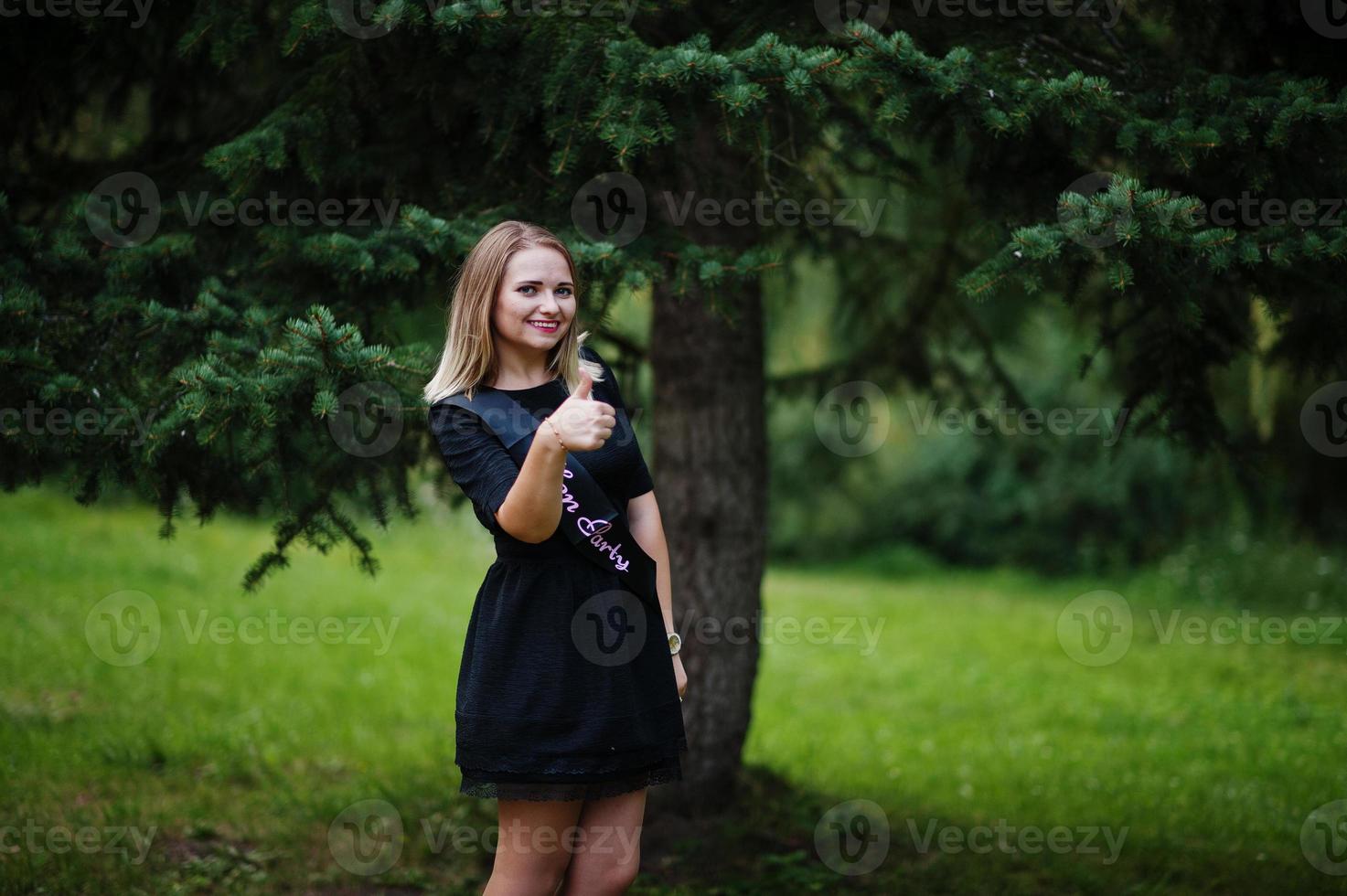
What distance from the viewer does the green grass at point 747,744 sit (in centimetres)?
420

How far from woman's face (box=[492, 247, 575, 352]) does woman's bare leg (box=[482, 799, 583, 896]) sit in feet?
3.61

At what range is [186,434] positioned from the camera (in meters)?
3.01

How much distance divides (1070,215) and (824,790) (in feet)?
10.5

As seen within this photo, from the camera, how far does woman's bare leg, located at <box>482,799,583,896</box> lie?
2.53 m

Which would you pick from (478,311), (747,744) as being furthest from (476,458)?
(747,744)

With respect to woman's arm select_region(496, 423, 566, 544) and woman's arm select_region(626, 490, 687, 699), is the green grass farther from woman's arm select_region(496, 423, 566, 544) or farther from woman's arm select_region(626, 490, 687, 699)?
woman's arm select_region(496, 423, 566, 544)

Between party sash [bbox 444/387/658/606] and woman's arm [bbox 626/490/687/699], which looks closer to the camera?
party sash [bbox 444/387/658/606]

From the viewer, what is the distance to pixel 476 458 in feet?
8.27

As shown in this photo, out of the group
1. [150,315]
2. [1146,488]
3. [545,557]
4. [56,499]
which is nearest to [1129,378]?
[545,557]

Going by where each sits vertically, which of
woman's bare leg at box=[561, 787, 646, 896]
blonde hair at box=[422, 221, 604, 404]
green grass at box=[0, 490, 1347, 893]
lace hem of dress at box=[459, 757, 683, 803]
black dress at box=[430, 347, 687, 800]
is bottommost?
green grass at box=[0, 490, 1347, 893]

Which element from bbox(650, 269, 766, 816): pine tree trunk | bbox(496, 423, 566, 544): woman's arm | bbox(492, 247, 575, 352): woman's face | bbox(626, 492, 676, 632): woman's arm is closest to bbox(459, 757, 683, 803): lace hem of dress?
bbox(626, 492, 676, 632): woman's arm

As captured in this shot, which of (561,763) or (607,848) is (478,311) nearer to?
(561,763)

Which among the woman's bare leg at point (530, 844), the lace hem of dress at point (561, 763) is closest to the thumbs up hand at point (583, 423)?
the lace hem of dress at point (561, 763)

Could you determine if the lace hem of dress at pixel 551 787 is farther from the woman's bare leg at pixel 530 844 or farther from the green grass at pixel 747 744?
the green grass at pixel 747 744
